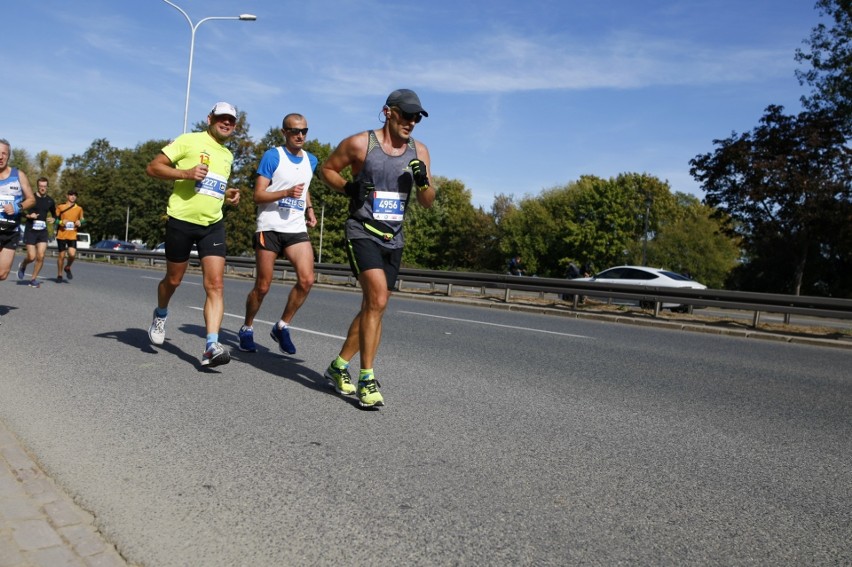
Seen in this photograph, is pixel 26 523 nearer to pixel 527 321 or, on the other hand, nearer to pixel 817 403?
pixel 817 403

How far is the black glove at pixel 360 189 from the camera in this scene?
484cm

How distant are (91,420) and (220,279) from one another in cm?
185

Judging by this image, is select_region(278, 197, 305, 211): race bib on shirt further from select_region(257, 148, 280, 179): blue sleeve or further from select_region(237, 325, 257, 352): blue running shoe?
select_region(237, 325, 257, 352): blue running shoe

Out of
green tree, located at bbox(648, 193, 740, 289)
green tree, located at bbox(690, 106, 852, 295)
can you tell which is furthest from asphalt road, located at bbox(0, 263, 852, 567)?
green tree, located at bbox(648, 193, 740, 289)

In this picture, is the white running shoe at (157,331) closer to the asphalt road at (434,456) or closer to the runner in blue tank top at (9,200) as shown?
the asphalt road at (434,456)

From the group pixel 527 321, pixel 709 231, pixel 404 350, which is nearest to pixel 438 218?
pixel 709 231

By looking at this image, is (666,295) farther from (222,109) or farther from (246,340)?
(222,109)

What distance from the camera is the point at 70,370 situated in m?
5.89

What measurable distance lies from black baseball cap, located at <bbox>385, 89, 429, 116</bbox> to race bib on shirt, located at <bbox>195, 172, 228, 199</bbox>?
1.97m

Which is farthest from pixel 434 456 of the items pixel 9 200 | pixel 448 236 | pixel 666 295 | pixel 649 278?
pixel 448 236

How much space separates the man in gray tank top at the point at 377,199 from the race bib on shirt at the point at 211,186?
4.99 ft

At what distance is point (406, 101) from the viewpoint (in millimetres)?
4840

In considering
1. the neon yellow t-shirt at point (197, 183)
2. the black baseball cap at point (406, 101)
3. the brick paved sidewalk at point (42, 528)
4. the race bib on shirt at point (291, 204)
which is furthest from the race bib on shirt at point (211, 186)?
the brick paved sidewalk at point (42, 528)

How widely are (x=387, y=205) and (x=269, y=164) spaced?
213 cm
